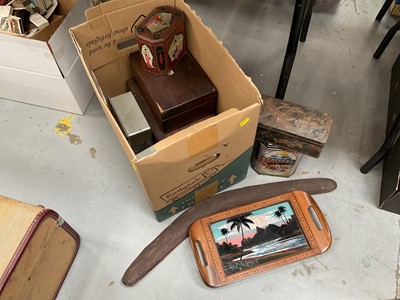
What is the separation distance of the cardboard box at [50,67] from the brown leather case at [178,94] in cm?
22

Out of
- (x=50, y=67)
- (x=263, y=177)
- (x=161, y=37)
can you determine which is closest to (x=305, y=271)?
(x=263, y=177)

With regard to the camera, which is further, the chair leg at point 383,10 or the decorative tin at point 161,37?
the chair leg at point 383,10

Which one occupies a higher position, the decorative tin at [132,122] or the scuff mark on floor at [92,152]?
the decorative tin at [132,122]

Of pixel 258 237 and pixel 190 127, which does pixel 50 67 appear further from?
pixel 258 237

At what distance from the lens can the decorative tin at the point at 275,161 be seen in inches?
41.5

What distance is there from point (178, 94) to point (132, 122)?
0.55 ft

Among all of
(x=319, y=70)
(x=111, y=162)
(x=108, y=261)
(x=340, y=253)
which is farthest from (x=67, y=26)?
(x=340, y=253)

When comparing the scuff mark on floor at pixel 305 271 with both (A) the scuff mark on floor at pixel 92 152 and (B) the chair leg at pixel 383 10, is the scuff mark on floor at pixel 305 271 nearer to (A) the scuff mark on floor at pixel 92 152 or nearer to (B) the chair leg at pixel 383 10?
(A) the scuff mark on floor at pixel 92 152

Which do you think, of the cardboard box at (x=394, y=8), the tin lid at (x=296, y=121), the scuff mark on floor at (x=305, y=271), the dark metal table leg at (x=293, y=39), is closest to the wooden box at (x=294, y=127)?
the tin lid at (x=296, y=121)

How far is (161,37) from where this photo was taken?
1.01 m

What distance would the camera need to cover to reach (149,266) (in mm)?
1024

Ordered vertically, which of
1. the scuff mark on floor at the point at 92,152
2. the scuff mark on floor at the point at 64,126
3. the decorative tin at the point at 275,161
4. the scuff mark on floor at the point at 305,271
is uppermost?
the scuff mark on floor at the point at 64,126

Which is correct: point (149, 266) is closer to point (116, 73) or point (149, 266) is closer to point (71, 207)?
point (71, 207)

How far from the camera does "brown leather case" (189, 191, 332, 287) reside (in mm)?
1005
